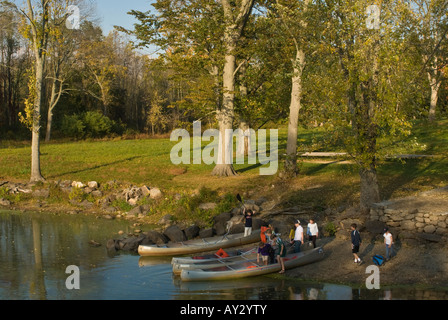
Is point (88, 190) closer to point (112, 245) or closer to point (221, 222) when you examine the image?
point (112, 245)

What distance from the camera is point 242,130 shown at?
42.8m

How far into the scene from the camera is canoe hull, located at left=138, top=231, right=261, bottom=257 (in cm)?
2272

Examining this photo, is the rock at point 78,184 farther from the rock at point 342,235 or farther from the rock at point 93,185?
the rock at point 342,235

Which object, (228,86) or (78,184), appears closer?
(78,184)

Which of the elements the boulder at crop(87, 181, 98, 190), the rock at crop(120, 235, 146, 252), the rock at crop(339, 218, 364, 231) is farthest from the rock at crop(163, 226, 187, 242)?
the boulder at crop(87, 181, 98, 190)

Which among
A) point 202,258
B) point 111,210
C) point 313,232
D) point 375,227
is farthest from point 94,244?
point 375,227

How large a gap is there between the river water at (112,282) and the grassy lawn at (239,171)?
28.6 ft

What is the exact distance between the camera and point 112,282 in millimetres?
18844

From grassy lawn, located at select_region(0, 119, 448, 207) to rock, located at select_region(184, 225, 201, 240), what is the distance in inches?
237

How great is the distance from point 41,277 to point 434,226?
15.7m

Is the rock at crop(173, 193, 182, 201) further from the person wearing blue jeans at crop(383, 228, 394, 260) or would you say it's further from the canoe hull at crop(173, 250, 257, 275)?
the person wearing blue jeans at crop(383, 228, 394, 260)

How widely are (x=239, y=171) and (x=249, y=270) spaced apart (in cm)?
1917

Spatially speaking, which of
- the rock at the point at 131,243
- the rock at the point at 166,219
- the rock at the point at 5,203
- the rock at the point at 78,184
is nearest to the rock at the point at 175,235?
the rock at the point at 131,243
